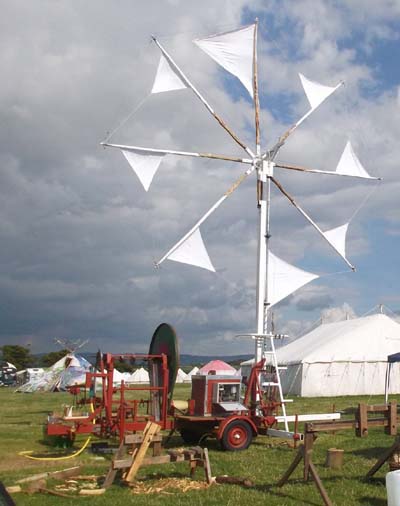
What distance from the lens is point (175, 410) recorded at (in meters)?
17.7

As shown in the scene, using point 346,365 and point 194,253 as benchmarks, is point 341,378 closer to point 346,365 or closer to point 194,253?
point 346,365

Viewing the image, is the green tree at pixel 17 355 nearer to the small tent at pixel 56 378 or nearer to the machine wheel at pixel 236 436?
the small tent at pixel 56 378

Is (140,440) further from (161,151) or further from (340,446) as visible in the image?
(161,151)

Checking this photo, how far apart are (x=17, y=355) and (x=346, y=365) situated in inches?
3241

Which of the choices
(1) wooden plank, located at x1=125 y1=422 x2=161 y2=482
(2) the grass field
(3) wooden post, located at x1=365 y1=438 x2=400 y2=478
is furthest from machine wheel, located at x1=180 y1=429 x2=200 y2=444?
(3) wooden post, located at x1=365 y1=438 x2=400 y2=478

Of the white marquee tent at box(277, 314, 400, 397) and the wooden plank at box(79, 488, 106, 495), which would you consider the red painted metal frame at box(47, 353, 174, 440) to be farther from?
the white marquee tent at box(277, 314, 400, 397)

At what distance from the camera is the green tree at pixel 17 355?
11031 cm

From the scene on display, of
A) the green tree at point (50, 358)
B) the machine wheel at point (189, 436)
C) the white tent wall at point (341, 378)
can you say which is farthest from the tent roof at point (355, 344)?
the green tree at point (50, 358)

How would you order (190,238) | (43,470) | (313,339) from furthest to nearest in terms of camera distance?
(313,339), (190,238), (43,470)

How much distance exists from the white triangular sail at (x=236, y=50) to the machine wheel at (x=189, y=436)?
1166 cm

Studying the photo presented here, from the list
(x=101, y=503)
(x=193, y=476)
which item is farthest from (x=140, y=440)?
(x=101, y=503)

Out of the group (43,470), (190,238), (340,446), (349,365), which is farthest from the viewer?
(349,365)

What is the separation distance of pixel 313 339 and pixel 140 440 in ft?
108

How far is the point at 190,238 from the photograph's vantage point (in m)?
20.3
